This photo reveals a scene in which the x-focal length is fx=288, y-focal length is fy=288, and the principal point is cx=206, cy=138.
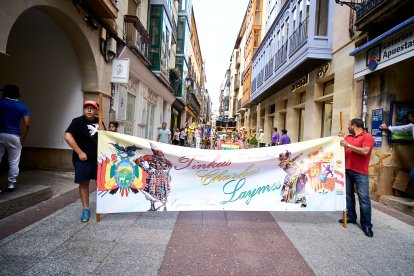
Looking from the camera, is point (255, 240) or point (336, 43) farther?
point (336, 43)

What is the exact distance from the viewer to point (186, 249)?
3.43m

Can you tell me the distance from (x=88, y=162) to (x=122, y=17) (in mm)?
7565

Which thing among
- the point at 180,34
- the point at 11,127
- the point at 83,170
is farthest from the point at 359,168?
the point at 180,34

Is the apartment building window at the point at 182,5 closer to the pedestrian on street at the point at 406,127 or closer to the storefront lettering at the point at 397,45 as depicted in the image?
the storefront lettering at the point at 397,45

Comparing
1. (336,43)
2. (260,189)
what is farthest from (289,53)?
(260,189)

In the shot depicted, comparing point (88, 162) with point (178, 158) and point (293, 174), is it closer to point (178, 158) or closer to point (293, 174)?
point (178, 158)

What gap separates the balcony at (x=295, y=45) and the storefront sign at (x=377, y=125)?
3900mm

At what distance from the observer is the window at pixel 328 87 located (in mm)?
11077

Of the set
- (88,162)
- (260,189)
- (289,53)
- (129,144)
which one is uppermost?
(289,53)

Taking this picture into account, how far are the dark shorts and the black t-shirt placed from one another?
77 mm

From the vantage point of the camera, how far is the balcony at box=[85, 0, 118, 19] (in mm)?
7289

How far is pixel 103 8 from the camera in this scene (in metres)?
7.55

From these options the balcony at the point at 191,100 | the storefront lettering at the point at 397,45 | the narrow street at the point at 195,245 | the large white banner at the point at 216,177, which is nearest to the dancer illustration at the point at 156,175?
the large white banner at the point at 216,177

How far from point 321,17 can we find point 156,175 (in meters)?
10.6
